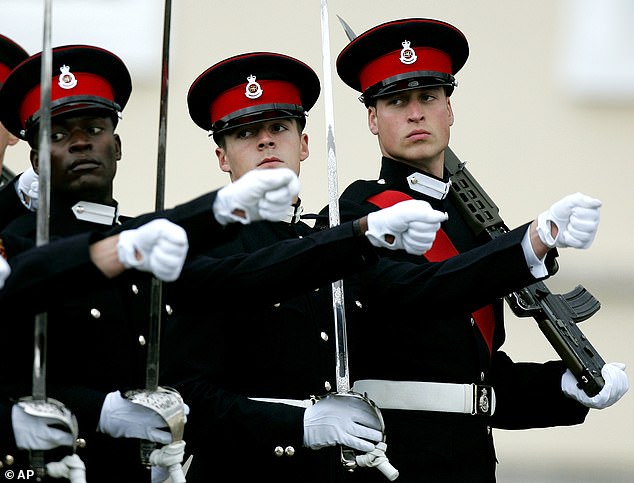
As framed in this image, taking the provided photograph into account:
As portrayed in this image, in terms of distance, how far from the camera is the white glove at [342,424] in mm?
4891

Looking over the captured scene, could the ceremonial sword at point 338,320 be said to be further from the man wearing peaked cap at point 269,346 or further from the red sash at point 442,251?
the red sash at point 442,251

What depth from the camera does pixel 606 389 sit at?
17.7 feet

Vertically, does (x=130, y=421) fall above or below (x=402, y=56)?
below

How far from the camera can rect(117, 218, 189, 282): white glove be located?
421cm

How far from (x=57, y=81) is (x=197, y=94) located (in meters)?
0.48

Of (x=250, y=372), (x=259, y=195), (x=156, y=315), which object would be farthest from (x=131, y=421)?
(x=259, y=195)

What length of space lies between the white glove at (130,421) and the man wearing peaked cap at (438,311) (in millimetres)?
759

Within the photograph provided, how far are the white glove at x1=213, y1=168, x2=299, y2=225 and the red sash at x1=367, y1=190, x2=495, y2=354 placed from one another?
1040mm

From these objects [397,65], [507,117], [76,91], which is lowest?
[76,91]

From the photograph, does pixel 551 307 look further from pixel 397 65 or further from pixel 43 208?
pixel 43 208

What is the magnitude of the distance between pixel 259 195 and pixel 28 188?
139 cm

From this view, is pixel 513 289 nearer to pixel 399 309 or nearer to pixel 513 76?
pixel 399 309

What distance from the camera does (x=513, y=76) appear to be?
788 cm

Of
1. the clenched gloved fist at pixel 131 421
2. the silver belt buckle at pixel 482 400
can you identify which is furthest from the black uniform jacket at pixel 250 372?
the silver belt buckle at pixel 482 400
